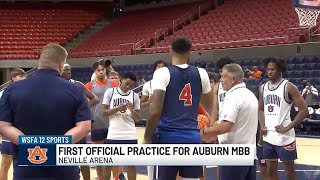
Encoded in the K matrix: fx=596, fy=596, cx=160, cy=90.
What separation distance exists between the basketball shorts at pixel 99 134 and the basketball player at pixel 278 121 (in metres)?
2.28

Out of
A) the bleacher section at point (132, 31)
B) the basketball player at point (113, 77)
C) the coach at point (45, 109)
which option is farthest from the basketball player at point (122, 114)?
the bleacher section at point (132, 31)

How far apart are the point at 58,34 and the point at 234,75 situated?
2427 cm

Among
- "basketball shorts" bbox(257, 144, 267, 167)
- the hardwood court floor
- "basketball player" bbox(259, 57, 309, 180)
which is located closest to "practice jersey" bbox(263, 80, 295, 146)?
"basketball player" bbox(259, 57, 309, 180)

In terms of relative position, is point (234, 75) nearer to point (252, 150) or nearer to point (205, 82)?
point (205, 82)

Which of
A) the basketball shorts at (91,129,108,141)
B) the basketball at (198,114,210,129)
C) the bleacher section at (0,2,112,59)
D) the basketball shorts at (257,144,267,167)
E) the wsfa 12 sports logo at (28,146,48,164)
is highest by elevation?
the bleacher section at (0,2,112,59)

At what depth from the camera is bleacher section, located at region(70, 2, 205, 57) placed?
85.2 feet

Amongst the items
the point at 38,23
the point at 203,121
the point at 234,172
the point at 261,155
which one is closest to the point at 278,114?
the point at 261,155

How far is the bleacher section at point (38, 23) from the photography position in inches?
1080

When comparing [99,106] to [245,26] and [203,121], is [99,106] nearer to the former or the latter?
[203,121]

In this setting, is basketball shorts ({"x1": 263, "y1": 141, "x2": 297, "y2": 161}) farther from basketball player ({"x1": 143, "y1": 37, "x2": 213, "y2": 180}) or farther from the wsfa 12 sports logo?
the wsfa 12 sports logo

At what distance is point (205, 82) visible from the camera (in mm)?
5398

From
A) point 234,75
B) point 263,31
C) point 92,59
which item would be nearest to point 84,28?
point 92,59

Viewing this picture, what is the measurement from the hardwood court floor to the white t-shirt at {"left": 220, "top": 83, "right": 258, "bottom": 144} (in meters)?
3.67

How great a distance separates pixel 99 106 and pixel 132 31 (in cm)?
2009
